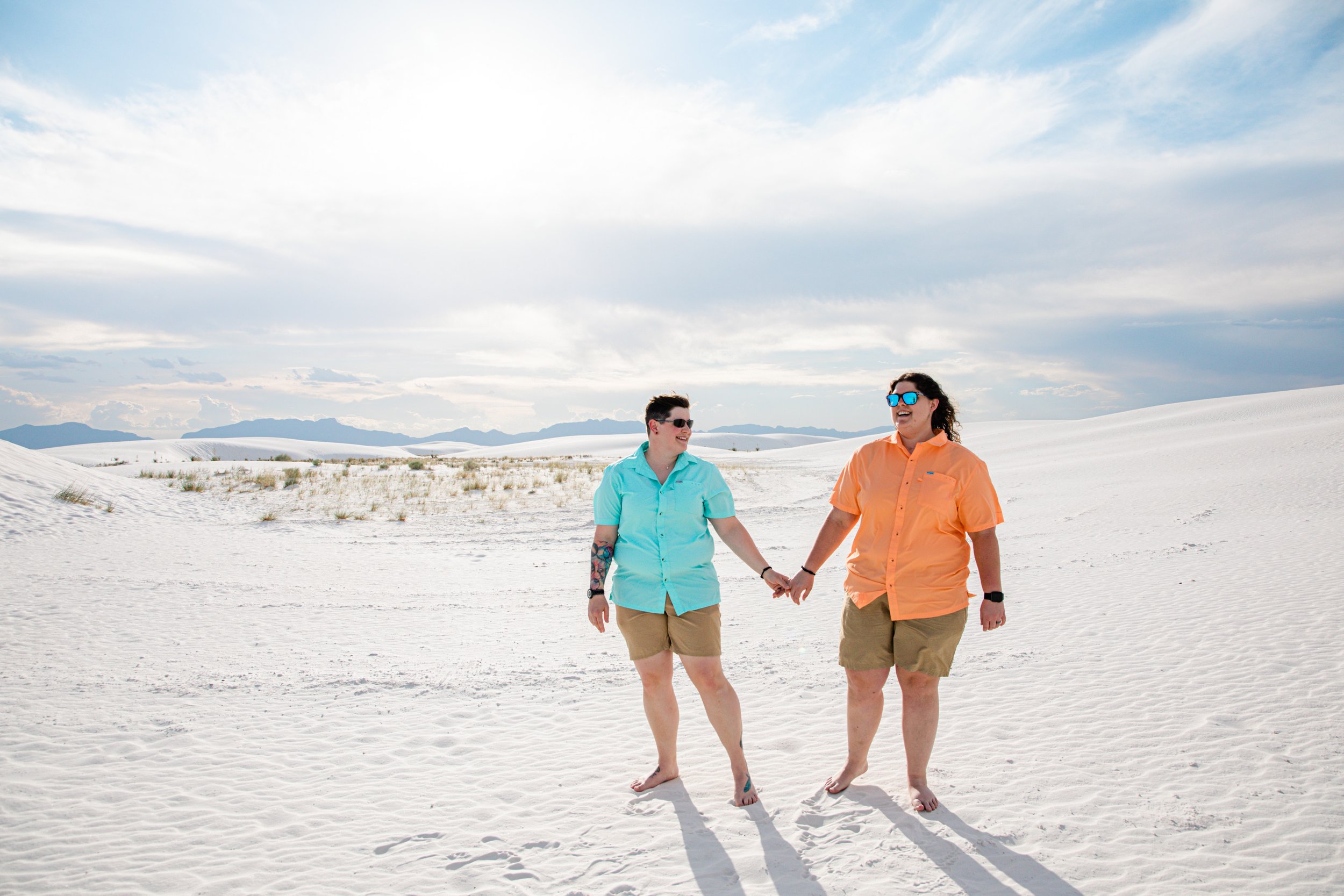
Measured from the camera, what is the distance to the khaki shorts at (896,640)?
10.7ft

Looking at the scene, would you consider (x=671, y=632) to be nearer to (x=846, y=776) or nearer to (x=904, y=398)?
(x=846, y=776)

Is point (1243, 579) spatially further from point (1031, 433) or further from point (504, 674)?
point (1031, 433)

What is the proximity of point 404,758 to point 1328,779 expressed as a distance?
17.6 feet

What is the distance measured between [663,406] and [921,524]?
1352mm

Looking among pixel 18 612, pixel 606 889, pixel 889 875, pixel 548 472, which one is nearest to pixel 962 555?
pixel 889 875

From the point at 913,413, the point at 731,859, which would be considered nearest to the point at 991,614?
the point at 913,413

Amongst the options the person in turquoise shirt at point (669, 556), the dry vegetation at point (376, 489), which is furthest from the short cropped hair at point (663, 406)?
the dry vegetation at point (376, 489)

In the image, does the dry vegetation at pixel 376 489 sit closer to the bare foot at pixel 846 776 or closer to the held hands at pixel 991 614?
the bare foot at pixel 846 776

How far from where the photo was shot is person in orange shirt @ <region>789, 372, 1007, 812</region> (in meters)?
3.24

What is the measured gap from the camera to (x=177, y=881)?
331cm

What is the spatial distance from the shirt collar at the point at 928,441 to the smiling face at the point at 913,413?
0.06 m

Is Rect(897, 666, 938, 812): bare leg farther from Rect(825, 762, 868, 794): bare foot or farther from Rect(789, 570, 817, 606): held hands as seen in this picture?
Rect(789, 570, 817, 606): held hands

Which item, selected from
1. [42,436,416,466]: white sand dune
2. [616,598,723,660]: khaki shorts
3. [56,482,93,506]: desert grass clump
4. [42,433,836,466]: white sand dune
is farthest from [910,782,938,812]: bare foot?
[42,433,836,466]: white sand dune

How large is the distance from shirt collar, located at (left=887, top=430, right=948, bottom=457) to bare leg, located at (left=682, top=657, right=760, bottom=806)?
53.3 inches
